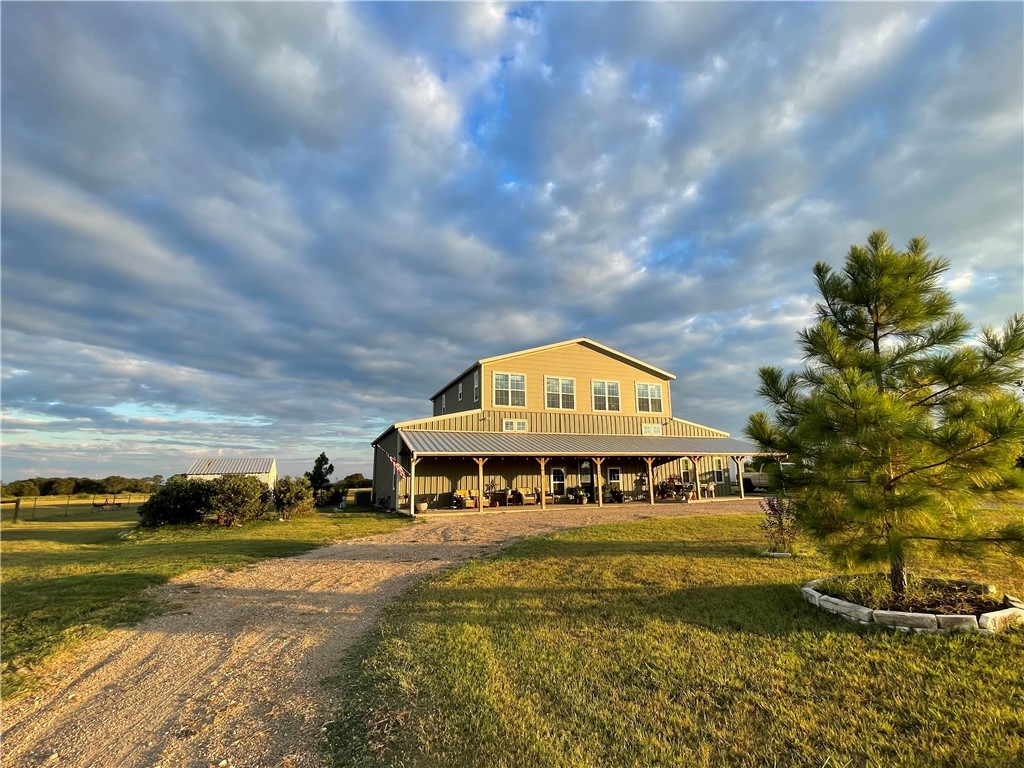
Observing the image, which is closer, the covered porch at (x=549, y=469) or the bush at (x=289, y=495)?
the bush at (x=289, y=495)

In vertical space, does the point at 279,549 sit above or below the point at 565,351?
below

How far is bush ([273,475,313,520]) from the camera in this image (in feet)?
62.6

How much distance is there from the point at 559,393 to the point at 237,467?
20.9m

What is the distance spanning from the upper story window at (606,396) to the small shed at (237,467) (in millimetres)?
19824

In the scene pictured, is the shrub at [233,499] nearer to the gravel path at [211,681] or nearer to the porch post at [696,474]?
the gravel path at [211,681]

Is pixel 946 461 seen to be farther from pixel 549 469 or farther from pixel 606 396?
pixel 606 396

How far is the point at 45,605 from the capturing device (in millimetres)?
6852

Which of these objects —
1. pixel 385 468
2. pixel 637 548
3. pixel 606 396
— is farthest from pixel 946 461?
pixel 385 468

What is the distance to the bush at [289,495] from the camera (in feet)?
62.6

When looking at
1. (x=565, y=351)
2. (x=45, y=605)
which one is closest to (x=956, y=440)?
(x=45, y=605)

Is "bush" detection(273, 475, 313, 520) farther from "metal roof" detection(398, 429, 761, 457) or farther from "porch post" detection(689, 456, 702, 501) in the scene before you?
"porch post" detection(689, 456, 702, 501)

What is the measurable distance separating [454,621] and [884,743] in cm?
414

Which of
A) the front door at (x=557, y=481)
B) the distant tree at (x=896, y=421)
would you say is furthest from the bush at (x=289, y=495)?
the distant tree at (x=896, y=421)

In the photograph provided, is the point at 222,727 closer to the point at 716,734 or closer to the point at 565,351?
the point at 716,734
